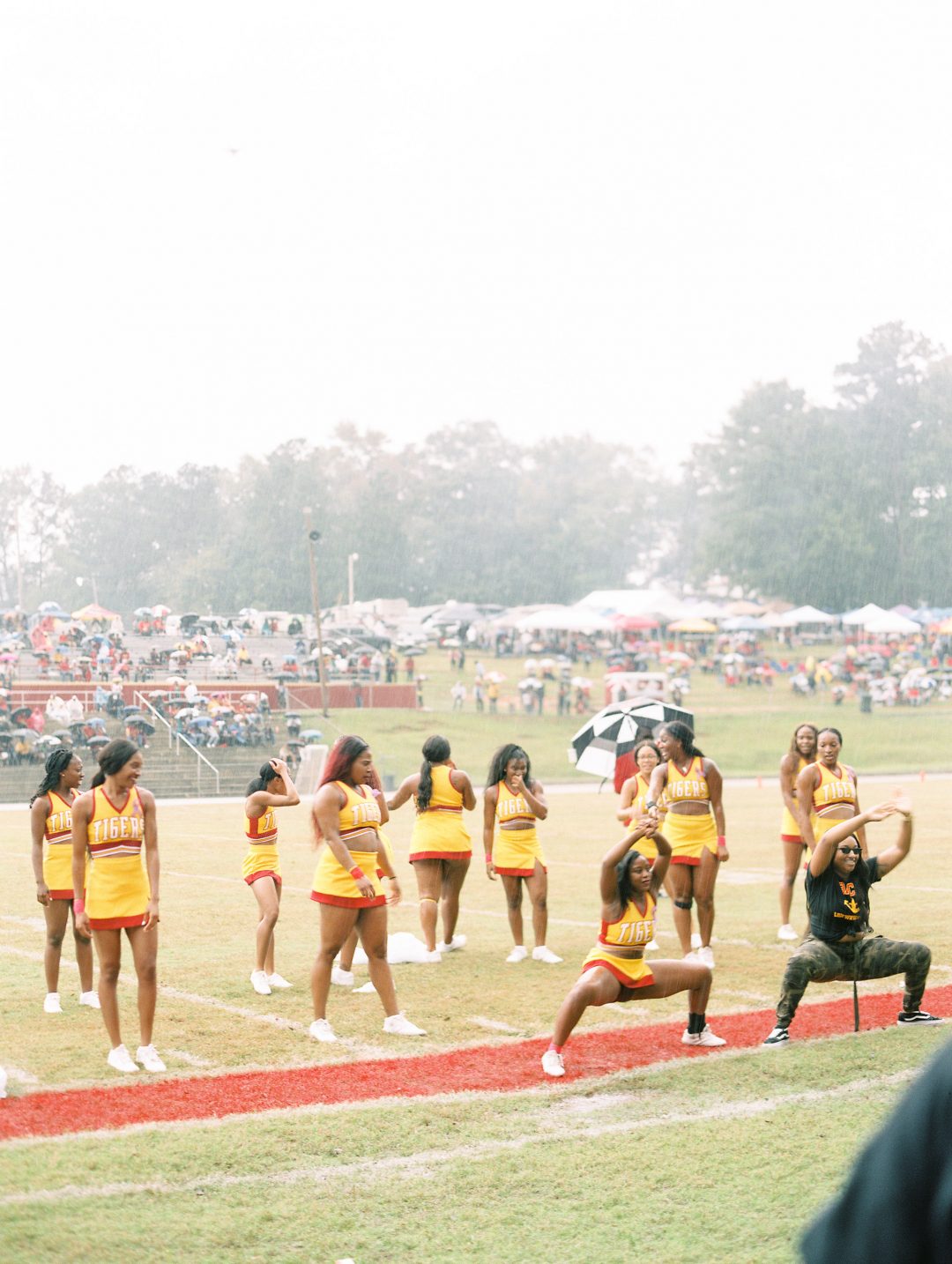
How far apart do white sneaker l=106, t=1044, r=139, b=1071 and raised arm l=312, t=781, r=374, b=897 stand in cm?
160

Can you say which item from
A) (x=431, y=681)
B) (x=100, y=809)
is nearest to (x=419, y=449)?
(x=431, y=681)

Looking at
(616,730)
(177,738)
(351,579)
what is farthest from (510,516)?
(616,730)

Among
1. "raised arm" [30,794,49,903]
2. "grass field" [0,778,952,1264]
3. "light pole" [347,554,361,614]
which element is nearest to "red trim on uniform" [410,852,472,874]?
"grass field" [0,778,952,1264]

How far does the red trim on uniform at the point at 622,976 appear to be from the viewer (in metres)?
8.01

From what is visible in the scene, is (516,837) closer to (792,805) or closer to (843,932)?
(792,805)

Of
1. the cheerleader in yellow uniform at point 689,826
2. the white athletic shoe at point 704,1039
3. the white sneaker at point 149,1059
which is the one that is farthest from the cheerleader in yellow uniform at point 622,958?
the cheerleader in yellow uniform at point 689,826

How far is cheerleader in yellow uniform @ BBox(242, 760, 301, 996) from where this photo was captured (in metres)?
10.8

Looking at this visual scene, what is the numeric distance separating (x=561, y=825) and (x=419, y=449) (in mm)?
73683

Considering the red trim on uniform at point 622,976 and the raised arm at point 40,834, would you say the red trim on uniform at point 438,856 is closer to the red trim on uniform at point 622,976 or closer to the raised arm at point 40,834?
the raised arm at point 40,834

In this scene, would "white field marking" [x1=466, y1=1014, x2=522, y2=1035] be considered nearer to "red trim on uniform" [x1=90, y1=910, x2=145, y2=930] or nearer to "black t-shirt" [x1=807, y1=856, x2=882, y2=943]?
"black t-shirt" [x1=807, y1=856, x2=882, y2=943]

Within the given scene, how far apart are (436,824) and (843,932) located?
3894 millimetres

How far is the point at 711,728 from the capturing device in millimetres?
52438

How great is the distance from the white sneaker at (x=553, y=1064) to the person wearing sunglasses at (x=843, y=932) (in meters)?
1.35

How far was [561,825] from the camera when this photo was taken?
26.3 metres
